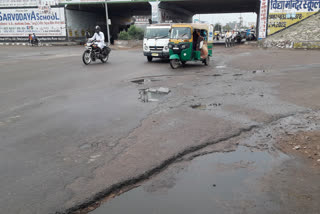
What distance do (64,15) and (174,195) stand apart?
3811 cm

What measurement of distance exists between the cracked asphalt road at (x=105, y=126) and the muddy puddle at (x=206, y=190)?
27 centimetres

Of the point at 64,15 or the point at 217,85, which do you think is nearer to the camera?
the point at 217,85

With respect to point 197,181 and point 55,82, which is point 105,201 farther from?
point 55,82

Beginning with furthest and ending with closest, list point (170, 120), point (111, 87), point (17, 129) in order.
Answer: point (111, 87) → point (170, 120) → point (17, 129)

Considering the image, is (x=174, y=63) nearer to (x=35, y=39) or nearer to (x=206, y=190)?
(x=206, y=190)

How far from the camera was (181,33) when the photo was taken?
46.3 feet

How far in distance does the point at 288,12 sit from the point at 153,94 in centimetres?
2902

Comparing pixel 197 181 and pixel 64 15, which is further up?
pixel 64 15

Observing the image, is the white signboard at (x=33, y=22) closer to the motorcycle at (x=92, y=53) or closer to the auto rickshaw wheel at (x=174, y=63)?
the motorcycle at (x=92, y=53)

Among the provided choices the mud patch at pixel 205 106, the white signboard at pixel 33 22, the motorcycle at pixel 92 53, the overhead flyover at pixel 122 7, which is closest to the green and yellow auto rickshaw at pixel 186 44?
the motorcycle at pixel 92 53

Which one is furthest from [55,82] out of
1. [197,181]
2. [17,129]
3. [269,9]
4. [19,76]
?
[269,9]

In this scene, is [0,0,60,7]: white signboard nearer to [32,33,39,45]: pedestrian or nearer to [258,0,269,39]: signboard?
[32,33,39,45]: pedestrian

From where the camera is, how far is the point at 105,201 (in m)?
3.05

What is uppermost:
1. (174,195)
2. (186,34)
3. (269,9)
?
(269,9)
